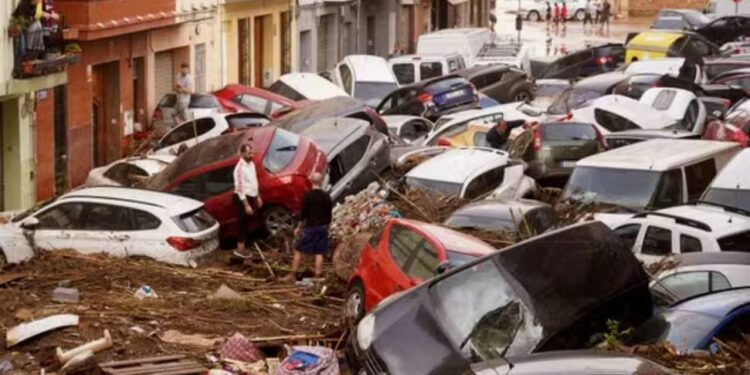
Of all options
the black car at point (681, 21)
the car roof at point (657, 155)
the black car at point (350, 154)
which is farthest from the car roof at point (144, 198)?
the black car at point (681, 21)

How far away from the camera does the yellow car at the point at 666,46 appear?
43969mm

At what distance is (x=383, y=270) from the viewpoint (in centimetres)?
1494

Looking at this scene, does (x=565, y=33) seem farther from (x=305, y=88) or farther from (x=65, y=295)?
(x=65, y=295)

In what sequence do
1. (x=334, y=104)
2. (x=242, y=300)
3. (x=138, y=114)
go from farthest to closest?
(x=138, y=114) < (x=334, y=104) < (x=242, y=300)

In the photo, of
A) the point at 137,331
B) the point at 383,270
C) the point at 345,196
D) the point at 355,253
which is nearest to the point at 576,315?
the point at 383,270

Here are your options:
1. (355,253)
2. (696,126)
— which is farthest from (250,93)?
(355,253)

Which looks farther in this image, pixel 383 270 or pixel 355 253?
pixel 355 253

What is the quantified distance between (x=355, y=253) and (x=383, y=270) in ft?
11.0

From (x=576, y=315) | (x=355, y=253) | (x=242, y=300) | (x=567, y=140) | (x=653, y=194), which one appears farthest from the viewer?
(x=567, y=140)

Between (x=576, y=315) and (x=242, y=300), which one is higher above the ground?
(x=576, y=315)

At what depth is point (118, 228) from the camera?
19.4m

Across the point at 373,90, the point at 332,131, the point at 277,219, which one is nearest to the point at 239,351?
the point at 277,219

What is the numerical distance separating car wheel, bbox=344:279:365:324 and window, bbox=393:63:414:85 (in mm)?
26160

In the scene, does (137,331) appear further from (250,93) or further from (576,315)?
(250,93)
